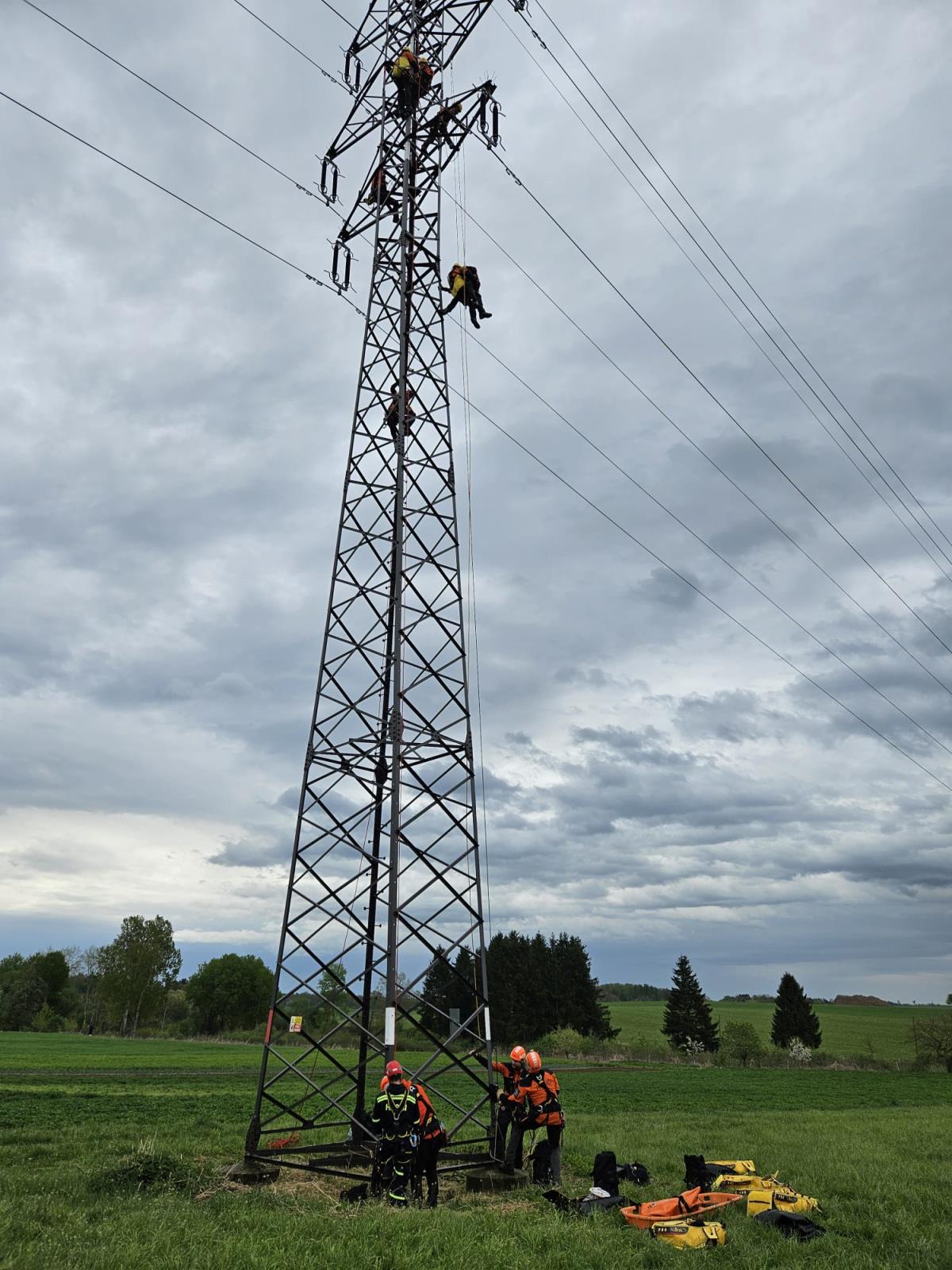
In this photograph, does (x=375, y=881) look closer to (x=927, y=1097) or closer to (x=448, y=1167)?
(x=448, y=1167)

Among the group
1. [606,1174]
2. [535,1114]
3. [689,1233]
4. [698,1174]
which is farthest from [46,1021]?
[689,1233]

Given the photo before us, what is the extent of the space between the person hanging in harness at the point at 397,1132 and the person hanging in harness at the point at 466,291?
49.0 feet

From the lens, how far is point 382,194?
787 inches

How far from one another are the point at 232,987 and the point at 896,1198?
111877 millimetres

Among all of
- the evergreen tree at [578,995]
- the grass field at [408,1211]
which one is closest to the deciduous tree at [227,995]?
the evergreen tree at [578,995]

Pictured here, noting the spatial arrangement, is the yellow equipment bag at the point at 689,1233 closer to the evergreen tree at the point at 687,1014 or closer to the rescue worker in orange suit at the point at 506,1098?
the rescue worker in orange suit at the point at 506,1098

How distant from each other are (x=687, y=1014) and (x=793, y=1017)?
1440 centimetres

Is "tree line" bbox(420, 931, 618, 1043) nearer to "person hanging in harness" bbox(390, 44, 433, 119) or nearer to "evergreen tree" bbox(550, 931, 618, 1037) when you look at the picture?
"evergreen tree" bbox(550, 931, 618, 1037)

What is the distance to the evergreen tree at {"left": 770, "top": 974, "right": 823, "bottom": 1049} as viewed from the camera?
10081cm

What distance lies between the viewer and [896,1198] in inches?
527

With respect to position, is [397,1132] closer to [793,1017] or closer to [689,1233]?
[689,1233]

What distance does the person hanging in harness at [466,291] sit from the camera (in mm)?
19406

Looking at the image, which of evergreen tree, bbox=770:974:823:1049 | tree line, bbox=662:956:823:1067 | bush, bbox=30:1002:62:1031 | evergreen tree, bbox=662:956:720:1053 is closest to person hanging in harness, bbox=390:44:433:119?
tree line, bbox=662:956:823:1067

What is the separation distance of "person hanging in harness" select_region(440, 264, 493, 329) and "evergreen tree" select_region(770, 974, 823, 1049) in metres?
102
